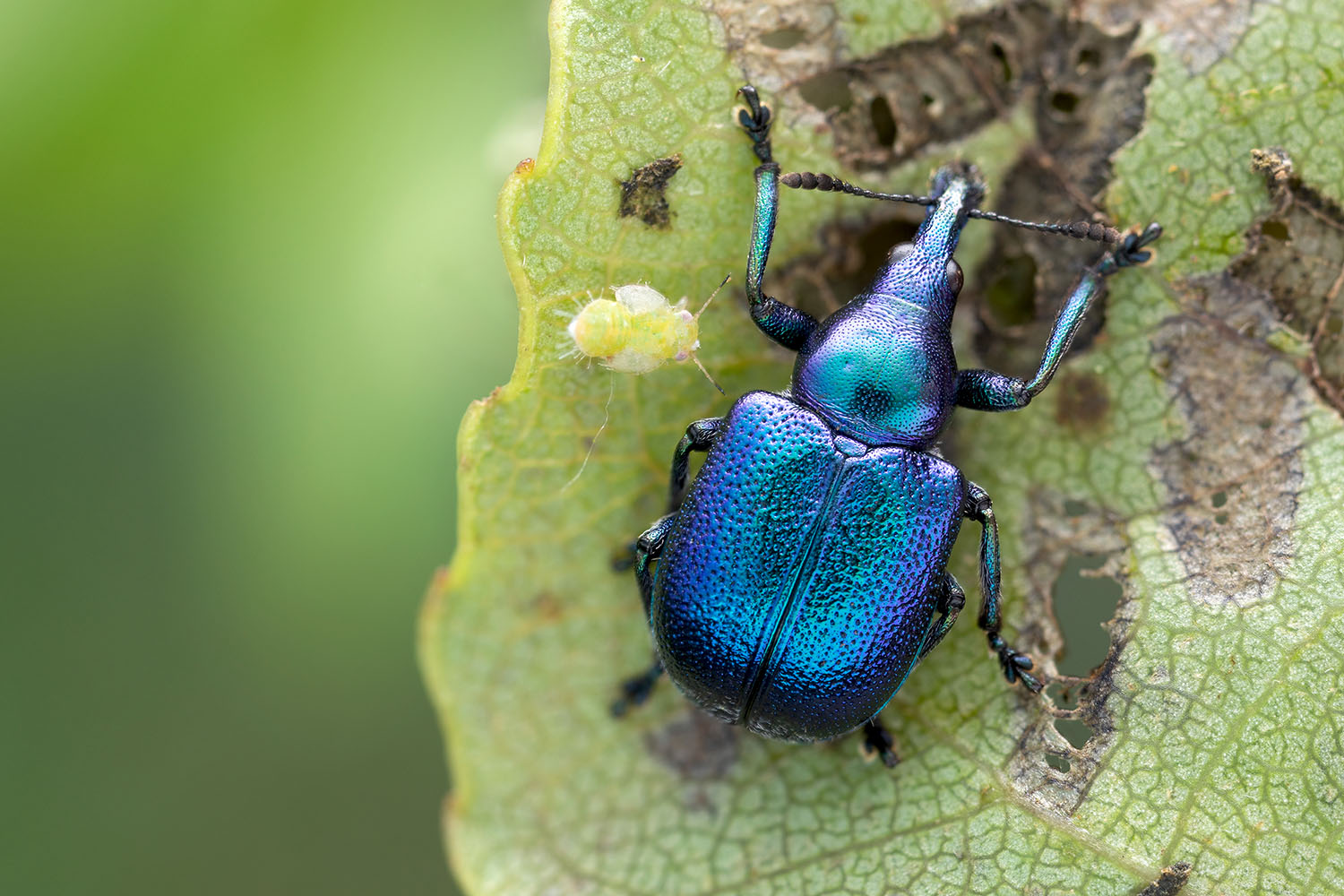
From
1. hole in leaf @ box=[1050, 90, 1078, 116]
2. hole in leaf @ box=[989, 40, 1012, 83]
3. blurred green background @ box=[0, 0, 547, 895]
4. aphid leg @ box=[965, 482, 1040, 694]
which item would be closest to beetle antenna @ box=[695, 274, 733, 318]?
blurred green background @ box=[0, 0, 547, 895]

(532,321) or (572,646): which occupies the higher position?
(532,321)

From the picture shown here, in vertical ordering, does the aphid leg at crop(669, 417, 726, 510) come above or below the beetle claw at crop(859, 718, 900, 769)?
above

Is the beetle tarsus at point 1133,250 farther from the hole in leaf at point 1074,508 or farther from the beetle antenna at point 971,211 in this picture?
the hole in leaf at point 1074,508

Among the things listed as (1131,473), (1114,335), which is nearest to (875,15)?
(1114,335)

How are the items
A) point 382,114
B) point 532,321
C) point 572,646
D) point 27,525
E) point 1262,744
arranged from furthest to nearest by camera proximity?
1. point 27,525
2. point 382,114
3. point 572,646
4. point 532,321
5. point 1262,744

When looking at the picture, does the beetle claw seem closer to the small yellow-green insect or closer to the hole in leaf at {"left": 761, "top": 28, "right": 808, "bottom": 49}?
the small yellow-green insect

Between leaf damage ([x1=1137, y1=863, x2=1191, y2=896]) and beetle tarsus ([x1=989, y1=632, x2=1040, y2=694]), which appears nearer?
leaf damage ([x1=1137, y1=863, x2=1191, y2=896])

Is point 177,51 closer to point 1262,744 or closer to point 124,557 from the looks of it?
point 124,557

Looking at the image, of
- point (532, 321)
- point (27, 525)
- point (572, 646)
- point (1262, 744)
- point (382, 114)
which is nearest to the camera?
point (1262, 744)
